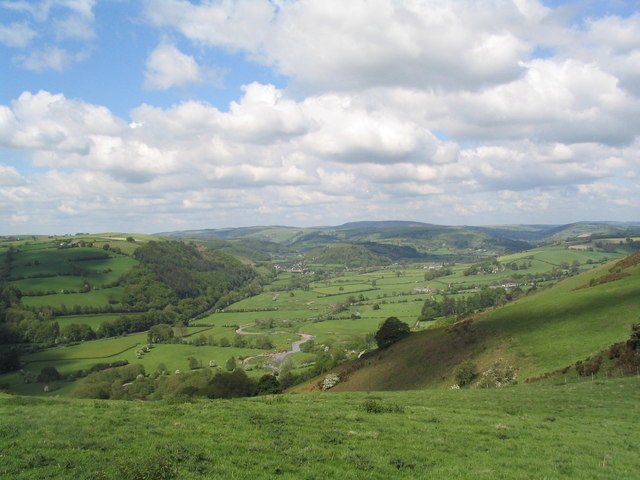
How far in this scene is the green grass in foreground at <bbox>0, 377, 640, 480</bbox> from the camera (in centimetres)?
1373

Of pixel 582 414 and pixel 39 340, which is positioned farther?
pixel 39 340

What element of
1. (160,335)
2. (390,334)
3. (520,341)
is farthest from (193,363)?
(520,341)

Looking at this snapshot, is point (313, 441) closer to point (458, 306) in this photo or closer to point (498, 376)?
point (498, 376)

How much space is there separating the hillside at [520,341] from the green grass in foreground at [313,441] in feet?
65.0

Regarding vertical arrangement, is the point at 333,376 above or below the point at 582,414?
below

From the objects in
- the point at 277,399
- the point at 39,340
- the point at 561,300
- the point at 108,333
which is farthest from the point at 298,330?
the point at 277,399

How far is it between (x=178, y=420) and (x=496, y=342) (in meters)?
49.8

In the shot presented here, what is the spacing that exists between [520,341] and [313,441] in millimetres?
45985

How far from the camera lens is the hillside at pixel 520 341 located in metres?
45.5

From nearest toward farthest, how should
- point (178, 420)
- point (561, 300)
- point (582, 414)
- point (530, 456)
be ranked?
point (530, 456), point (178, 420), point (582, 414), point (561, 300)

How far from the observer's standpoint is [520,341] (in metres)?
52.8

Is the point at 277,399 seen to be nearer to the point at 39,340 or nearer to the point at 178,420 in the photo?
the point at 178,420

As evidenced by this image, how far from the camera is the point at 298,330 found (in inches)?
7397

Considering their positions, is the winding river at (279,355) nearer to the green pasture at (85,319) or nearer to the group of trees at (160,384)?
the group of trees at (160,384)
